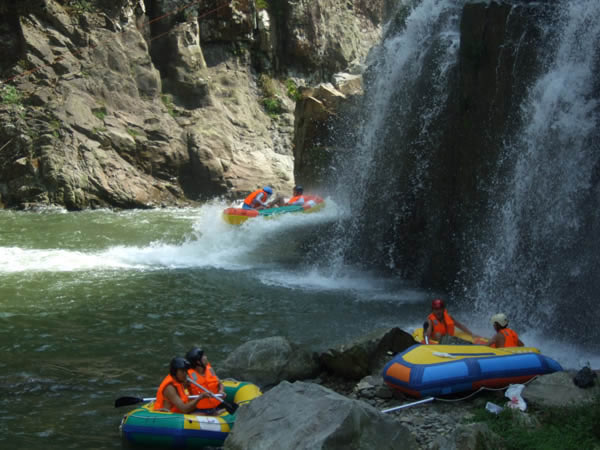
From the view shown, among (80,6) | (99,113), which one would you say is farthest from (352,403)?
(80,6)

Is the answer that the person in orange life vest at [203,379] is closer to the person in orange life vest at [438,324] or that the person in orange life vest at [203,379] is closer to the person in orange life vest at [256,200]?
the person in orange life vest at [438,324]

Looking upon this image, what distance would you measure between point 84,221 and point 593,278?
50.1 ft

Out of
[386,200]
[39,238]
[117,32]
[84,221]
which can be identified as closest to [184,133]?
[117,32]

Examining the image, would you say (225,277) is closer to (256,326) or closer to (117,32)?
(256,326)

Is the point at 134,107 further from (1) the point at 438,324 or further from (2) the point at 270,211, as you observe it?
(1) the point at 438,324

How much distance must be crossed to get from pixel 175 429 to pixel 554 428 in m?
3.25

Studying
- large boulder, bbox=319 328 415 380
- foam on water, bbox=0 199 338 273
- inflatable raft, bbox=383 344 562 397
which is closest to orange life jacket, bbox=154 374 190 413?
inflatable raft, bbox=383 344 562 397

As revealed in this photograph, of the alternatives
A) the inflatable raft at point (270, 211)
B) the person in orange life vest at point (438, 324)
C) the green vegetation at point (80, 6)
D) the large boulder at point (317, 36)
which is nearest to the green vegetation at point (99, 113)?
the green vegetation at point (80, 6)

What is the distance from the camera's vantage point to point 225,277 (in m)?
12.8

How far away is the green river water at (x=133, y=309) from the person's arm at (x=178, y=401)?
645 millimetres

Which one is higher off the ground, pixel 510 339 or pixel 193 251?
pixel 510 339

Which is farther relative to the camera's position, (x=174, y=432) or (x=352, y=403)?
(x=174, y=432)

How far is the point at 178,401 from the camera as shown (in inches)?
231

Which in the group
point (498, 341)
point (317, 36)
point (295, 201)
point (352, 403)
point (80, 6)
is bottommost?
point (498, 341)
